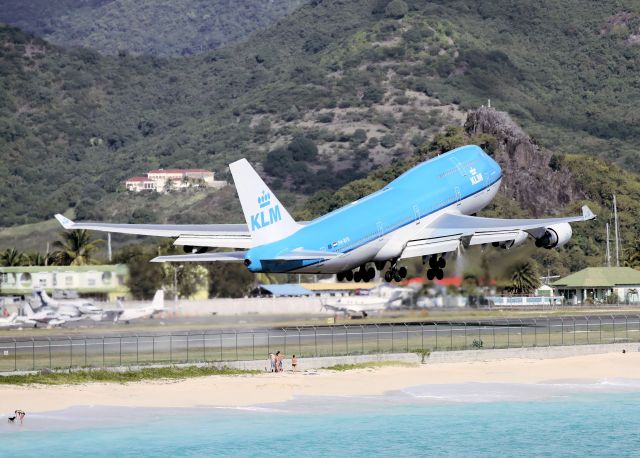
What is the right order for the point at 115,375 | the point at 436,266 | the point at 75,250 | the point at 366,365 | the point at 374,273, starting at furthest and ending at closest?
1. the point at 75,250
2. the point at 436,266
3. the point at 374,273
4. the point at 366,365
5. the point at 115,375

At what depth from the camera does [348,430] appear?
67.9 metres

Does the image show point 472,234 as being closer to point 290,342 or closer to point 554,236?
point 554,236

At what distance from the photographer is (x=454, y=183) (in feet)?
311

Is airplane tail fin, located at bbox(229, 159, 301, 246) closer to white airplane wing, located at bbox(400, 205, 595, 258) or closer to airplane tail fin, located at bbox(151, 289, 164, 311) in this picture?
white airplane wing, located at bbox(400, 205, 595, 258)

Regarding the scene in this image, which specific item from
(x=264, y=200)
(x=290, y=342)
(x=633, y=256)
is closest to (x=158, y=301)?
(x=290, y=342)

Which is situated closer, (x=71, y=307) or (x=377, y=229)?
(x=377, y=229)

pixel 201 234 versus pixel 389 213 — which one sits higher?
pixel 389 213

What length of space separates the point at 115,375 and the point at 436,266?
24.6 meters

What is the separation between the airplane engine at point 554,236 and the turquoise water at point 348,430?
48.4ft

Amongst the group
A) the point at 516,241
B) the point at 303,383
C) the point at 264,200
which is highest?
the point at 264,200

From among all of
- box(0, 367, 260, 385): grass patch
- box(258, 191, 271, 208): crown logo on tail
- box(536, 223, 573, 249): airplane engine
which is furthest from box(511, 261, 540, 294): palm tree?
box(0, 367, 260, 385): grass patch

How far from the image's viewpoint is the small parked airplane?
7931 cm

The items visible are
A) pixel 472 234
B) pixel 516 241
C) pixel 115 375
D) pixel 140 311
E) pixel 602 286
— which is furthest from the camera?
pixel 602 286

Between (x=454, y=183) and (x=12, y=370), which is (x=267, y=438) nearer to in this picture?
(x=12, y=370)
